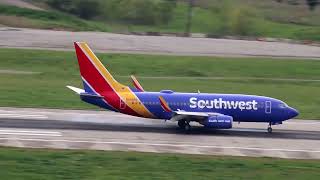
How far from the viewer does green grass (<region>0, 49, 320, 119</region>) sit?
204 feet

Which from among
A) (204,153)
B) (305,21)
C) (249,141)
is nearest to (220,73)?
(249,141)

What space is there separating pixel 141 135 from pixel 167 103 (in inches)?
156

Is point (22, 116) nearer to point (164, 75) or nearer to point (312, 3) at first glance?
point (164, 75)

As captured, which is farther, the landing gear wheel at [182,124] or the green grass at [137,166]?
the landing gear wheel at [182,124]

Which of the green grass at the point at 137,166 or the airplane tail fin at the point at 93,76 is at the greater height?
the airplane tail fin at the point at 93,76

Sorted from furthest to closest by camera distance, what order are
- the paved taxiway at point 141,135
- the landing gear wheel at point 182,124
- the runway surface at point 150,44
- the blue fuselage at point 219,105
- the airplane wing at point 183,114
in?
1. the runway surface at point 150,44
2. the blue fuselage at point 219,105
3. the landing gear wheel at point 182,124
4. the airplane wing at point 183,114
5. the paved taxiway at point 141,135

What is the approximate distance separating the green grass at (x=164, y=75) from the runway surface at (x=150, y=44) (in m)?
3.64

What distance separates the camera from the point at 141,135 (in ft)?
150

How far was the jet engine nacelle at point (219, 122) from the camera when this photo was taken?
47344 mm

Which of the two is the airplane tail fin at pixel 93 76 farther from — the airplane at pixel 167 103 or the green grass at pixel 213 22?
the green grass at pixel 213 22

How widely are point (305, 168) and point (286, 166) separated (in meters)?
0.94

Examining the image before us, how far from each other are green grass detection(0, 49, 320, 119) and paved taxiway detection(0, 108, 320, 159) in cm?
568

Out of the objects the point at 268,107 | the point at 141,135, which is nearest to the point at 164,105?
the point at 141,135

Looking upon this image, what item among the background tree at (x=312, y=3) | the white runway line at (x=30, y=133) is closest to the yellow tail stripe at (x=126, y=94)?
the white runway line at (x=30, y=133)
